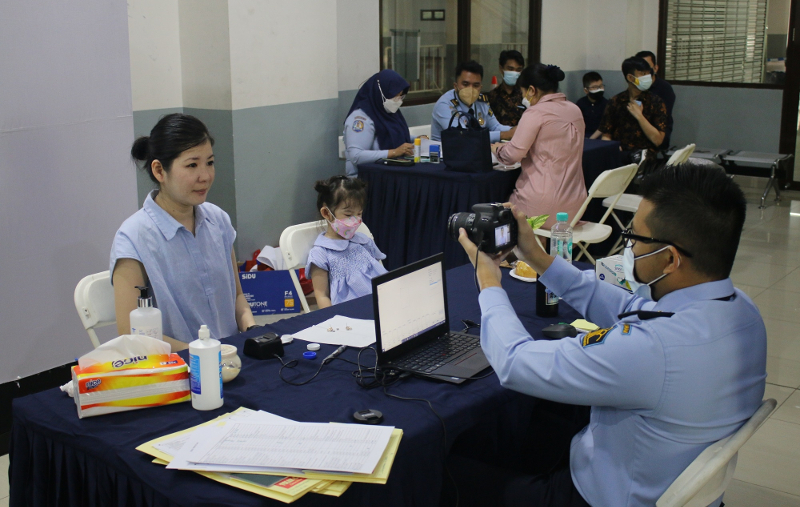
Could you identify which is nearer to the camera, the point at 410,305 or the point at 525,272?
the point at 410,305

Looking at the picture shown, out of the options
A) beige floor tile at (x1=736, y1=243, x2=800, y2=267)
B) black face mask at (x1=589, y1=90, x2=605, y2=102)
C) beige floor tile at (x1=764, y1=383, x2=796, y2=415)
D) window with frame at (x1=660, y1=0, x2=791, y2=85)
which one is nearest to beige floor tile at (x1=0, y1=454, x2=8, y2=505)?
beige floor tile at (x1=764, y1=383, x2=796, y2=415)

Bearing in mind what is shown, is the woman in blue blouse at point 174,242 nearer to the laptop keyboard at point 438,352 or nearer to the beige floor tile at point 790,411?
the laptop keyboard at point 438,352

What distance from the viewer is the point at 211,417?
→ 5.87ft

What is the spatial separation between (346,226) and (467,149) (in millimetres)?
1837

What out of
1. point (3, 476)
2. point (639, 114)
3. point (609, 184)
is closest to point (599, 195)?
point (609, 184)

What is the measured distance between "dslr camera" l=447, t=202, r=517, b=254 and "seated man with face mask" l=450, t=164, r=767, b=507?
0.24 m

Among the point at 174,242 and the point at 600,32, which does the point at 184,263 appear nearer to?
the point at 174,242

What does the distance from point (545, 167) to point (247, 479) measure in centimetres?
353

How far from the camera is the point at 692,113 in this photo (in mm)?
8773

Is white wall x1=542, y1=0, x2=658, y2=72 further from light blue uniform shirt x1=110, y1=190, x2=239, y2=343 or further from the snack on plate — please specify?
light blue uniform shirt x1=110, y1=190, x2=239, y2=343

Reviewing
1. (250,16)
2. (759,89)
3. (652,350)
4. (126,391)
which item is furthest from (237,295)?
(759,89)

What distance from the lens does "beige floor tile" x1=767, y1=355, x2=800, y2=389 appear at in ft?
12.2

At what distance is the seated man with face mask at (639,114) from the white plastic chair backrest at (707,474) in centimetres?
506

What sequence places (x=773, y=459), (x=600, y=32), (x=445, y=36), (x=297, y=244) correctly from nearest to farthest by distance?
1. (x=773, y=459)
2. (x=297, y=244)
3. (x=445, y=36)
4. (x=600, y=32)
